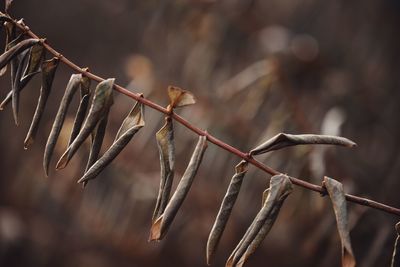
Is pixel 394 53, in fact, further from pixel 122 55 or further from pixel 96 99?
pixel 122 55

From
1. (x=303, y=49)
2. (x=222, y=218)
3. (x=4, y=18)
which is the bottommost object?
(x=222, y=218)

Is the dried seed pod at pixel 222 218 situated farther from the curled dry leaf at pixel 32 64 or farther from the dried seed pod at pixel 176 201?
the curled dry leaf at pixel 32 64

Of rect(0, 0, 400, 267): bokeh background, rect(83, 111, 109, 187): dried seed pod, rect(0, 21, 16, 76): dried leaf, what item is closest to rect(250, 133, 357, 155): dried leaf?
rect(83, 111, 109, 187): dried seed pod

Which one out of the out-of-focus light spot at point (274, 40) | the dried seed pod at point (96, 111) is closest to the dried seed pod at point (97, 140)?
the dried seed pod at point (96, 111)

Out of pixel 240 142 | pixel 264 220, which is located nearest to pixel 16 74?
pixel 264 220

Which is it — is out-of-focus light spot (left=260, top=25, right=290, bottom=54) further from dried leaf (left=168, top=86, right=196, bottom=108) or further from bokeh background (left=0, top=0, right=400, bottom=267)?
dried leaf (left=168, top=86, right=196, bottom=108)

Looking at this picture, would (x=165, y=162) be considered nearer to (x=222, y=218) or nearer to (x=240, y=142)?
(x=222, y=218)

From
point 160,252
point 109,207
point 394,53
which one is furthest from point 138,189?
point 394,53
